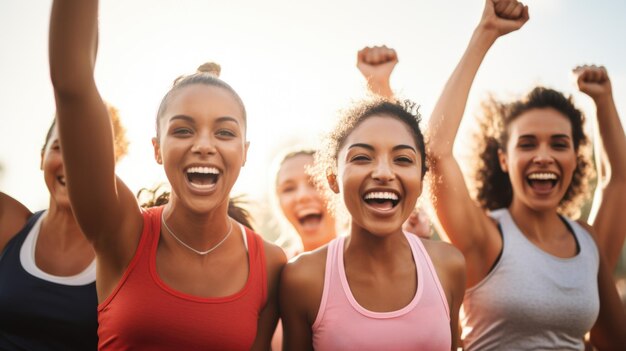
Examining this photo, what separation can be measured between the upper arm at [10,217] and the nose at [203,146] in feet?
4.36

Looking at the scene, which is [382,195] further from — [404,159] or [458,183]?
[458,183]

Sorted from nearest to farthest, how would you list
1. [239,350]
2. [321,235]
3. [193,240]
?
1. [239,350]
2. [193,240]
3. [321,235]

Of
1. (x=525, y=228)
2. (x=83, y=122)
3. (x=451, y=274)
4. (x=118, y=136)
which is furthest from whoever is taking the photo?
(x=118, y=136)

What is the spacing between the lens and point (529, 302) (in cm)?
327

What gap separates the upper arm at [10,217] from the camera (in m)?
3.08

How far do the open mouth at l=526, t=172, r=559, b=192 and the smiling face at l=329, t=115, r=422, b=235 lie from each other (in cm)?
114

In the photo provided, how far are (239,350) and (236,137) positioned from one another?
1064 mm

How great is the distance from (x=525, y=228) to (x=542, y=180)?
358mm

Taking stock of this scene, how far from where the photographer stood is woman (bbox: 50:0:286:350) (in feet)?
7.32

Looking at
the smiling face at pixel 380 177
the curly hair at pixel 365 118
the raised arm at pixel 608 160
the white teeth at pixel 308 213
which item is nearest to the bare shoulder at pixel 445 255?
the smiling face at pixel 380 177

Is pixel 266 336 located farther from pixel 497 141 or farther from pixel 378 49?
pixel 497 141

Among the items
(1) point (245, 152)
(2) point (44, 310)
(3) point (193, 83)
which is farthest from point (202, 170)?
(2) point (44, 310)

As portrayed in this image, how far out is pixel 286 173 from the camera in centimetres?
502

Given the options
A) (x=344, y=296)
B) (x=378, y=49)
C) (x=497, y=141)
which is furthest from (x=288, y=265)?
(x=497, y=141)
